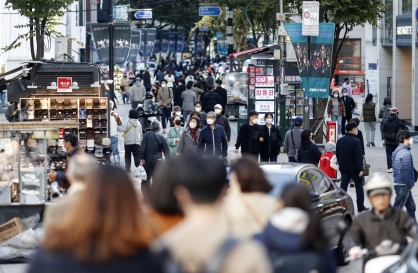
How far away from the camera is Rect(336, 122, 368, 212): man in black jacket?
14820mm

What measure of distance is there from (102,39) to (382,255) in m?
17.8

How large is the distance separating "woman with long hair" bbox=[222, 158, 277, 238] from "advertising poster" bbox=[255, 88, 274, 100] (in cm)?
1846

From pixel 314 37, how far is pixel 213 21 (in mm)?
35174

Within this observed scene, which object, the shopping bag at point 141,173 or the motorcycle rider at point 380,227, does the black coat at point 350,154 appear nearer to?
the shopping bag at point 141,173

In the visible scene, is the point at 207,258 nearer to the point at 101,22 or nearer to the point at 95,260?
the point at 95,260

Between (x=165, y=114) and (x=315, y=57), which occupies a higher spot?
(x=315, y=57)

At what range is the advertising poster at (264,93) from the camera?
2477 cm

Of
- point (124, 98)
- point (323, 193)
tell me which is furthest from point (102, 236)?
point (124, 98)

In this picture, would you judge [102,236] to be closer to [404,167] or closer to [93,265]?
[93,265]

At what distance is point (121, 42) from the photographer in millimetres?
24406

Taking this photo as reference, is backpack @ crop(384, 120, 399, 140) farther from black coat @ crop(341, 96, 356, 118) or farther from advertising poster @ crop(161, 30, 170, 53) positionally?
advertising poster @ crop(161, 30, 170, 53)

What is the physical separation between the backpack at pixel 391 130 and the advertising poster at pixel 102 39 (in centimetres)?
791

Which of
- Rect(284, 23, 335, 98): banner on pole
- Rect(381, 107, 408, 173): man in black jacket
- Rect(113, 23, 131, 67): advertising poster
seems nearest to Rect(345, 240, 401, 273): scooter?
Rect(381, 107, 408, 173): man in black jacket

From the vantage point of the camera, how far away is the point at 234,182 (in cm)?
629
